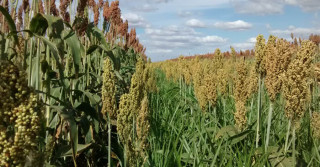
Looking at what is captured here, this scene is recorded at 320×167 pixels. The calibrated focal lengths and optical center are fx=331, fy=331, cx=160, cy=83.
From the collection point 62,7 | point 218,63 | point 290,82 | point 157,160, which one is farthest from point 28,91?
point 218,63

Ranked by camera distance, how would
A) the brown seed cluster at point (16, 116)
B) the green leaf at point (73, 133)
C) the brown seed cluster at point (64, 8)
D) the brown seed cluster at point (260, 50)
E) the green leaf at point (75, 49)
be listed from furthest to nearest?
the brown seed cluster at point (64, 8) < the brown seed cluster at point (260, 50) < the green leaf at point (75, 49) < the green leaf at point (73, 133) < the brown seed cluster at point (16, 116)

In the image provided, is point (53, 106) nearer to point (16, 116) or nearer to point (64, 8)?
point (16, 116)

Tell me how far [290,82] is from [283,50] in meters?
0.42

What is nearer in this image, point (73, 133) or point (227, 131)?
point (73, 133)

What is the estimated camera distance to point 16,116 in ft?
2.59

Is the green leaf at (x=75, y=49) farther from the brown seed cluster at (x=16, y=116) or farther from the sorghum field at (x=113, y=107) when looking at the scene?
the brown seed cluster at (x=16, y=116)

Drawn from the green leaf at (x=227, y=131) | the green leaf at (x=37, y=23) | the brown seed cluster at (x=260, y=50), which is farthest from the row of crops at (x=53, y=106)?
the brown seed cluster at (x=260, y=50)

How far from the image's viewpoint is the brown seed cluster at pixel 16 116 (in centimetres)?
75

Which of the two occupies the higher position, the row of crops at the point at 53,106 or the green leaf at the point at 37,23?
the green leaf at the point at 37,23

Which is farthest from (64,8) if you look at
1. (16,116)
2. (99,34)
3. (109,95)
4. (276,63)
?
(16,116)

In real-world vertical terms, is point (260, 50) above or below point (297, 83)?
above

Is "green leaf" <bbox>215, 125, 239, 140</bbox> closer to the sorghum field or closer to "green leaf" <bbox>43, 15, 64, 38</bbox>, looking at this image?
the sorghum field

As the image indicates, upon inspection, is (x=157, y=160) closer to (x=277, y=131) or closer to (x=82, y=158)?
(x=82, y=158)

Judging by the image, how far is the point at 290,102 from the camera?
1.53 m
